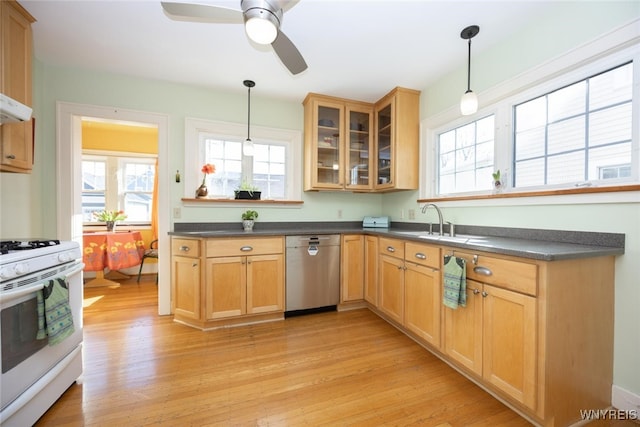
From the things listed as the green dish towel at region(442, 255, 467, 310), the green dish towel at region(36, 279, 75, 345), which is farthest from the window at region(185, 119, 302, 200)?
the green dish towel at region(442, 255, 467, 310)

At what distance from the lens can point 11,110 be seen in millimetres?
1410

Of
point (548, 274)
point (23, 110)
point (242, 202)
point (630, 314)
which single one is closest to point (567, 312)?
point (548, 274)

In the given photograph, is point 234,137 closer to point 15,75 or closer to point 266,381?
point 15,75

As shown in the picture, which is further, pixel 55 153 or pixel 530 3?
pixel 55 153

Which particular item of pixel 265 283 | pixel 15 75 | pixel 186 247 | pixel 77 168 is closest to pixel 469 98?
pixel 265 283

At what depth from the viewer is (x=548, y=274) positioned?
129 centimetres

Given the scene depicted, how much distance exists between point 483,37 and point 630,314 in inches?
82.9

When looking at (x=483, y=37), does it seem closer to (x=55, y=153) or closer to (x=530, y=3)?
(x=530, y=3)

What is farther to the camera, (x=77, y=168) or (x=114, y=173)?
(x=114, y=173)

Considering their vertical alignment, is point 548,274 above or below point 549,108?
below

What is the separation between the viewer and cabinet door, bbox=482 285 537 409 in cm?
136

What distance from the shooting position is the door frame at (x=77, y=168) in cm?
260

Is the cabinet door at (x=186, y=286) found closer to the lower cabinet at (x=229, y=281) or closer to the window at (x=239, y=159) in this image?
the lower cabinet at (x=229, y=281)

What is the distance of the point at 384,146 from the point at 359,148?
322 mm
